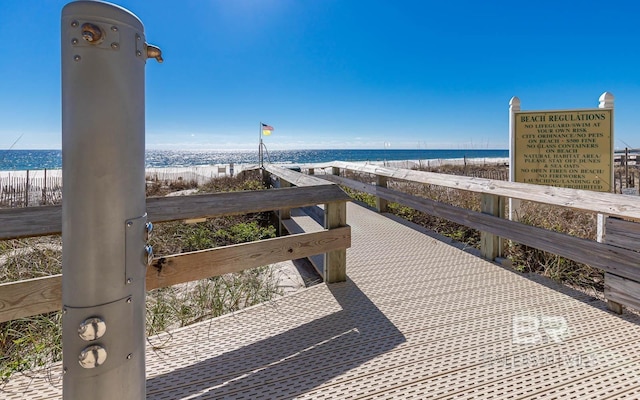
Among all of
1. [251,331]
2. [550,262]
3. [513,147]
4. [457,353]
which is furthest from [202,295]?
Result: [513,147]

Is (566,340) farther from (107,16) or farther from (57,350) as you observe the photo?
(57,350)

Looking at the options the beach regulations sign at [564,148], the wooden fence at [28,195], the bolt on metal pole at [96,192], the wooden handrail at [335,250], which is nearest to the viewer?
the bolt on metal pole at [96,192]

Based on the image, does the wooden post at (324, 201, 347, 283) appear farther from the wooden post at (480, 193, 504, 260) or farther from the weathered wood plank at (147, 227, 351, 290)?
the wooden post at (480, 193, 504, 260)

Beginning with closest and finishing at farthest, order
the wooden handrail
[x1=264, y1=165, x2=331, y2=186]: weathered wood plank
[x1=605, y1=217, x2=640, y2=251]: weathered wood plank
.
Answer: [x1=605, y1=217, x2=640, y2=251]: weathered wood plank, the wooden handrail, [x1=264, y1=165, x2=331, y2=186]: weathered wood plank

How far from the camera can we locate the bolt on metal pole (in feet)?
3.20

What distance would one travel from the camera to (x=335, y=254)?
313 centimetres

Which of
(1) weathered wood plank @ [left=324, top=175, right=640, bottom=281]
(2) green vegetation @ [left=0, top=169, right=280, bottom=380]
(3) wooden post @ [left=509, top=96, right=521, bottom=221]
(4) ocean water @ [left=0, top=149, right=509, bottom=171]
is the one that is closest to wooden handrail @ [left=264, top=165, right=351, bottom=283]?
(2) green vegetation @ [left=0, top=169, right=280, bottom=380]

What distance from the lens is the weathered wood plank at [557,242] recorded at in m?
2.43

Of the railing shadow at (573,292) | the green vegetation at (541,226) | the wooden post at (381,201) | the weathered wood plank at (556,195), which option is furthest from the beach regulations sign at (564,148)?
the wooden post at (381,201)

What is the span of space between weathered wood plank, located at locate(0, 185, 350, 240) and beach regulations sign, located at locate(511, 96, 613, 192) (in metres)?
2.80

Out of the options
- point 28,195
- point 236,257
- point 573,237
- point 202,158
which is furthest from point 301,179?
point 202,158

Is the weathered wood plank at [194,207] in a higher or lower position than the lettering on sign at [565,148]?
lower

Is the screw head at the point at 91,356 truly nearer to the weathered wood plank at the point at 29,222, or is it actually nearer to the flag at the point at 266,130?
the weathered wood plank at the point at 29,222

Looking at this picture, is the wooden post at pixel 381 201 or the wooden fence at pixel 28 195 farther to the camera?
the wooden fence at pixel 28 195
